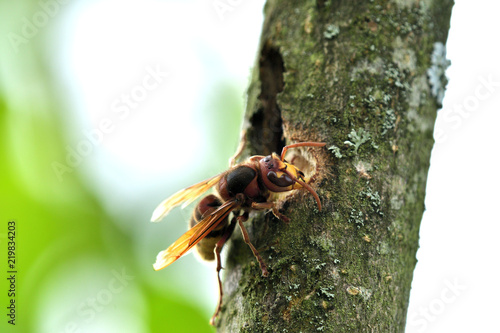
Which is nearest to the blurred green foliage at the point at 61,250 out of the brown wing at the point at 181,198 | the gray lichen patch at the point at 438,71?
the brown wing at the point at 181,198

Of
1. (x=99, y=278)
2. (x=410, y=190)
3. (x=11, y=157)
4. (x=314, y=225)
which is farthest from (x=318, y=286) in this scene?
(x=11, y=157)

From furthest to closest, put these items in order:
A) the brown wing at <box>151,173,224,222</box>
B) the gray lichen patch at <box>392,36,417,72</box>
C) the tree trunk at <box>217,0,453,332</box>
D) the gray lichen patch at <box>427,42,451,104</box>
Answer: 1. the brown wing at <box>151,173,224,222</box>
2. the gray lichen patch at <box>427,42,451,104</box>
3. the gray lichen patch at <box>392,36,417,72</box>
4. the tree trunk at <box>217,0,453,332</box>

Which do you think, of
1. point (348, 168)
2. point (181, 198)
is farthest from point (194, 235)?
point (348, 168)

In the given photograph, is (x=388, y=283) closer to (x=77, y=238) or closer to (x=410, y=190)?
(x=410, y=190)

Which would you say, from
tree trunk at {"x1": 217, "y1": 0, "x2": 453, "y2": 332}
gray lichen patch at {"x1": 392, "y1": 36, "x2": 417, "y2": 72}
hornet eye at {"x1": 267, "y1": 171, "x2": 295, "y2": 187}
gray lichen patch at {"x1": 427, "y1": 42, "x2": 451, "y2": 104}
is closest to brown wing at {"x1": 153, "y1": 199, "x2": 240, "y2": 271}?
tree trunk at {"x1": 217, "y1": 0, "x2": 453, "y2": 332}

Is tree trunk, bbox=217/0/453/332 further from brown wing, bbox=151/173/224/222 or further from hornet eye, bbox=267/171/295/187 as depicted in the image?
brown wing, bbox=151/173/224/222

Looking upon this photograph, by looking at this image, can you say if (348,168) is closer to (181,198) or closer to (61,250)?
(181,198)

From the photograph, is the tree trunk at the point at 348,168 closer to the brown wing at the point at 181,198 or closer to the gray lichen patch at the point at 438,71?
the gray lichen patch at the point at 438,71
